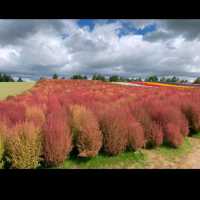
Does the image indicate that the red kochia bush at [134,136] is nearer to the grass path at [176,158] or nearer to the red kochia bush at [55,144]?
the grass path at [176,158]

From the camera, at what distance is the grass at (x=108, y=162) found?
408 centimetres

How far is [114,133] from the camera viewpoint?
4.49m

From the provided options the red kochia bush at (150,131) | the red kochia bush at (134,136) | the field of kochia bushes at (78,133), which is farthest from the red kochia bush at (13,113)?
the red kochia bush at (150,131)

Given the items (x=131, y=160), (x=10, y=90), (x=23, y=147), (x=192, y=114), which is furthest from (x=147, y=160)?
(x=10, y=90)

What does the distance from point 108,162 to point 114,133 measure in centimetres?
59

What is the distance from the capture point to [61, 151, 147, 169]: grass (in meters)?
4.08

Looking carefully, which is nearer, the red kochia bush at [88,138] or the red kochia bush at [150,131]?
the red kochia bush at [88,138]

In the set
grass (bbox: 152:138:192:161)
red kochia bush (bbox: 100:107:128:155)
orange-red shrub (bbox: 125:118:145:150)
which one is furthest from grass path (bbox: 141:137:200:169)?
red kochia bush (bbox: 100:107:128:155)

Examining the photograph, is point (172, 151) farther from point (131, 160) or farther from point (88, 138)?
point (88, 138)

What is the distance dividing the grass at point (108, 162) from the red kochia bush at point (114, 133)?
0.52 ft

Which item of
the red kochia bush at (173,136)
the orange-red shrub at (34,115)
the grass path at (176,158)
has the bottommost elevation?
the grass path at (176,158)

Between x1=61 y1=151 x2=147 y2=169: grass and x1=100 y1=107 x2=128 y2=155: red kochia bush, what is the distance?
6.3 inches
